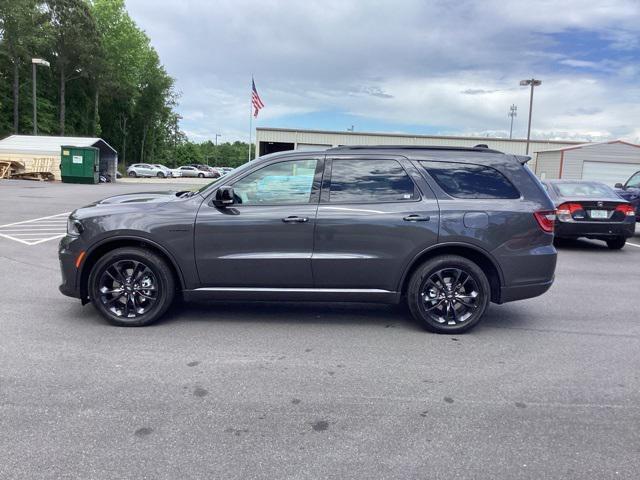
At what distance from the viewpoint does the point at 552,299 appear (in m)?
6.63

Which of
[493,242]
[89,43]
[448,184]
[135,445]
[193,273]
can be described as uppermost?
[89,43]

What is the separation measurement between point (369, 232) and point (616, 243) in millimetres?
8613

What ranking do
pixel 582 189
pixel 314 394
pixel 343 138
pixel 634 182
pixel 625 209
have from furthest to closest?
pixel 343 138
pixel 634 182
pixel 582 189
pixel 625 209
pixel 314 394

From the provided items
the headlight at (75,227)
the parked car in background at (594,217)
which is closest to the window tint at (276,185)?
the headlight at (75,227)

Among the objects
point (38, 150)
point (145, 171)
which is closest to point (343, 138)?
point (145, 171)

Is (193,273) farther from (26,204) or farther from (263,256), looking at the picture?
(26,204)

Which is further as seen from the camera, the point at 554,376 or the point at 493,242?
the point at 493,242

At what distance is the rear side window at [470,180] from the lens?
513cm

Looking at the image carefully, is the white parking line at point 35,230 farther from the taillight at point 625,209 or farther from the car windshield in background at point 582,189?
the taillight at point 625,209

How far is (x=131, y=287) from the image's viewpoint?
16.7 feet

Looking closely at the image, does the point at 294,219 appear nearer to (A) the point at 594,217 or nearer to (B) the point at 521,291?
(B) the point at 521,291

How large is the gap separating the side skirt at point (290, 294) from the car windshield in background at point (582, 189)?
300 inches

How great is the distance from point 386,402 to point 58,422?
2122 mm

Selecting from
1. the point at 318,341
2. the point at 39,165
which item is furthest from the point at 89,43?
the point at 318,341
